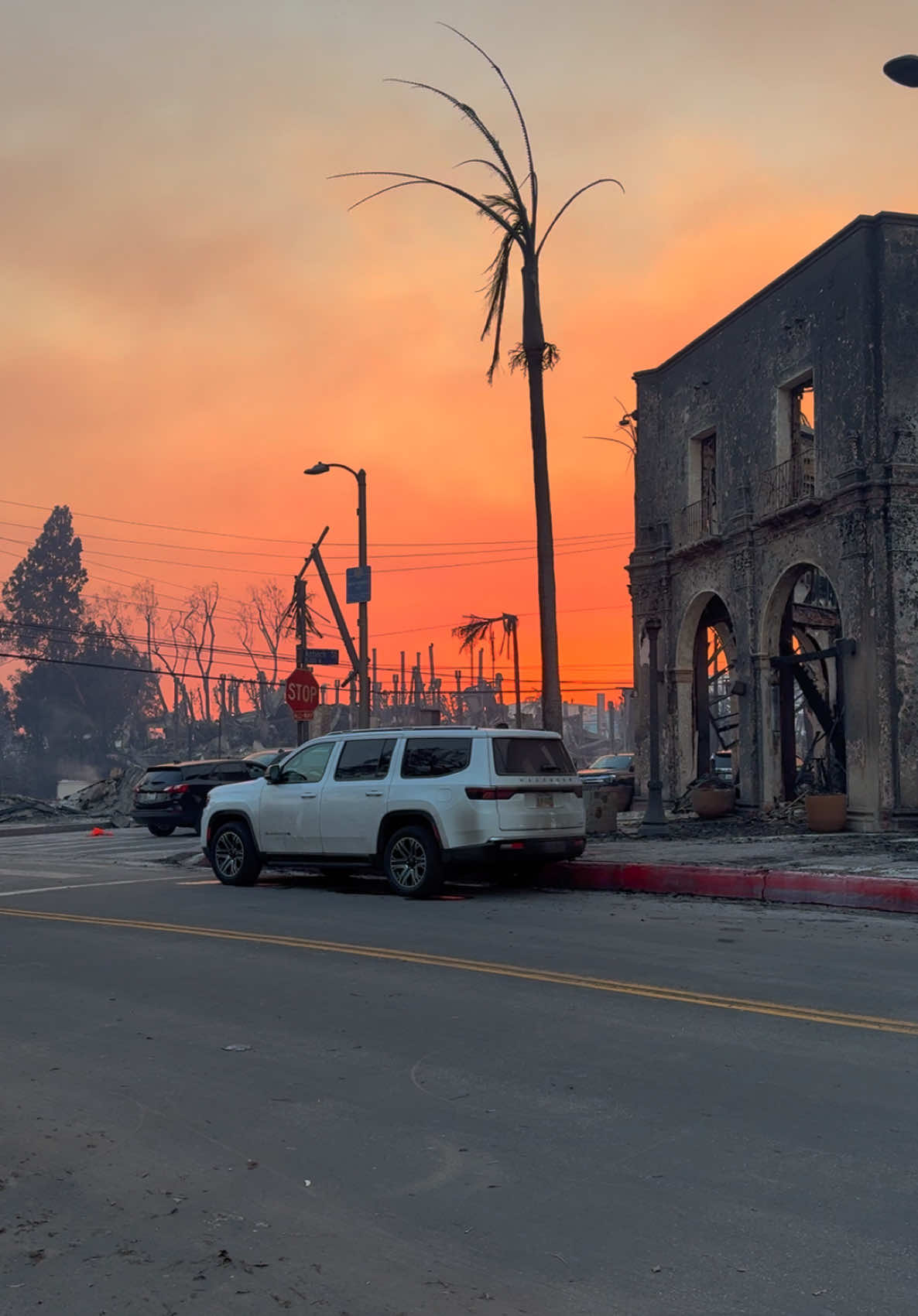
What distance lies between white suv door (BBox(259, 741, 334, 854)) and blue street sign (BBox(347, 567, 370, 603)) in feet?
39.3

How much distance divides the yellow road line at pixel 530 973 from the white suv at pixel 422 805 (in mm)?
2915

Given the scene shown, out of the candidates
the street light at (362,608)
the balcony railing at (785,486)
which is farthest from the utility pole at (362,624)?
the balcony railing at (785,486)

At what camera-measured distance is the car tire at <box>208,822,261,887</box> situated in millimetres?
15531

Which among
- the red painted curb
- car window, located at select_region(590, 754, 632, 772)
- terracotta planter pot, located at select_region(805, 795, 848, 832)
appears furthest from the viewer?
car window, located at select_region(590, 754, 632, 772)

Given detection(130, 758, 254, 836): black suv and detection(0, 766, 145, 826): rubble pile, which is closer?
detection(130, 758, 254, 836): black suv

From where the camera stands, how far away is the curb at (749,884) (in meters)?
12.8

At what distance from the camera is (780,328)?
23938 mm

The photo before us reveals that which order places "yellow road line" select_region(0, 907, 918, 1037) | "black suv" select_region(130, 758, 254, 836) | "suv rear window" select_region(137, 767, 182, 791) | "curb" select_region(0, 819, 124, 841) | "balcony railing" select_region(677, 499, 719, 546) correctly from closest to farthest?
"yellow road line" select_region(0, 907, 918, 1037), "black suv" select_region(130, 758, 254, 836), "suv rear window" select_region(137, 767, 182, 791), "balcony railing" select_region(677, 499, 719, 546), "curb" select_region(0, 819, 124, 841)

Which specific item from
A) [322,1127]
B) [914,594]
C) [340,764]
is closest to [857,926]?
[340,764]

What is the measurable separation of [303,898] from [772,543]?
545 inches

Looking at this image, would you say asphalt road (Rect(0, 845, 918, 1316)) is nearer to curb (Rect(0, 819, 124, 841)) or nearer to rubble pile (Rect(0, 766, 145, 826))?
curb (Rect(0, 819, 124, 841))

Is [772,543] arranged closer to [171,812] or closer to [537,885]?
[537,885]

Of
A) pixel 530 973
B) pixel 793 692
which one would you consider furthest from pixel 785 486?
pixel 530 973

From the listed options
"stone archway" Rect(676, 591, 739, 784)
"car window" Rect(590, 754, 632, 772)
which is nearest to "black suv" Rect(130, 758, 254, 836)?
"stone archway" Rect(676, 591, 739, 784)
